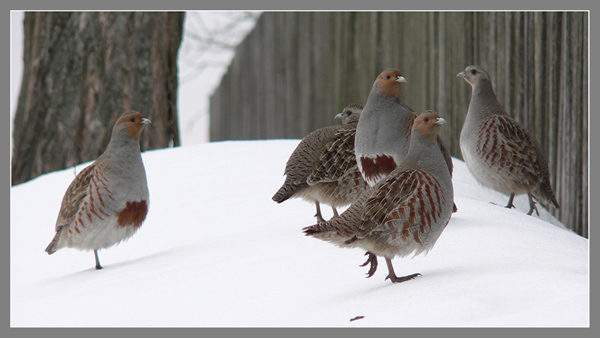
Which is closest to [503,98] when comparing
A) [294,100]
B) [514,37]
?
[514,37]

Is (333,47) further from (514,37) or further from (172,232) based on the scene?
(172,232)

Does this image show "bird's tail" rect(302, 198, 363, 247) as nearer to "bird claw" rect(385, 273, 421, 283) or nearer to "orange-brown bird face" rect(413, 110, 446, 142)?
"bird claw" rect(385, 273, 421, 283)

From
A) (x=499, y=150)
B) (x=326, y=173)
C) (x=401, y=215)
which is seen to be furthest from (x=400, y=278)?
(x=499, y=150)

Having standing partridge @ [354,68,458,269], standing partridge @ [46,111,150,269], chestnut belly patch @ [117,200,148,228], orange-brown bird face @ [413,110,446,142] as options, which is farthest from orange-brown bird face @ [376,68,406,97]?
chestnut belly patch @ [117,200,148,228]

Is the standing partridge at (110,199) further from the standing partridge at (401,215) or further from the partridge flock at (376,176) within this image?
the standing partridge at (401,215)

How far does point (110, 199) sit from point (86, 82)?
3.23 metres

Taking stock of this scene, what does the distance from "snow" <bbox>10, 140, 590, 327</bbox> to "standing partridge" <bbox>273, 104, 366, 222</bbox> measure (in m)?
0.24

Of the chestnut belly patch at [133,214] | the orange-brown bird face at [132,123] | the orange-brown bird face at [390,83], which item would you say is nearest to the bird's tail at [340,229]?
the orange-brown bird face at [390,83]

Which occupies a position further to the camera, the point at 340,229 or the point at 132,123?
the point at 132,123

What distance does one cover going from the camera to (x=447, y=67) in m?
5.96

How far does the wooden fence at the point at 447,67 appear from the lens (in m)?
4.55

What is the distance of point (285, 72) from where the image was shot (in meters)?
10.0

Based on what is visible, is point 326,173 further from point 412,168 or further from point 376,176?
point 412,168

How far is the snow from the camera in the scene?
246cm
